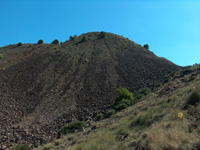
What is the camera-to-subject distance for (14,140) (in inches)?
553

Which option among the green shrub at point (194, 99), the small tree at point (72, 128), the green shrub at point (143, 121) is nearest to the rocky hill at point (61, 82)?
the small tree at point (72, 128)

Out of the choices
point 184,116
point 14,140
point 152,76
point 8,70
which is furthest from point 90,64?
point 184,116

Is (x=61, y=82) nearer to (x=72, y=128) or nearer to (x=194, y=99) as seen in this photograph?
(x=72, y=128)

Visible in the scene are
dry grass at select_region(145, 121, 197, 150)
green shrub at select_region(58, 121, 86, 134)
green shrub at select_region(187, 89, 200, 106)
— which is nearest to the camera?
dry grass at select_region(145, 121, 197, 150)

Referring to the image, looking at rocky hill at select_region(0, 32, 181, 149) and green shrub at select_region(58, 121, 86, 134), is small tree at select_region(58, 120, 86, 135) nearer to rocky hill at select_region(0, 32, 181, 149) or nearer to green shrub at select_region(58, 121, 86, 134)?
green shrub at select_region(58, 121, 86, 134)

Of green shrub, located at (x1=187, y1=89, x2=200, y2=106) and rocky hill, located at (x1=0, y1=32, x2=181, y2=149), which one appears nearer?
green shrub, located at (x1=187, y1=89, x2=200, y2=106)

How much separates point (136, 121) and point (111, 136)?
1.77 m

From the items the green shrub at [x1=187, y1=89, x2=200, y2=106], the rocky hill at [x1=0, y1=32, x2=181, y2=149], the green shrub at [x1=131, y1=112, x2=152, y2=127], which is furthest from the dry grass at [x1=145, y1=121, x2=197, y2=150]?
the rocky hill at [x1=0, y1=32, x2=181, y2=149]

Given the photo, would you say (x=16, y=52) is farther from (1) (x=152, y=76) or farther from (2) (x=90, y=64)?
(1) (x=152, y=76)

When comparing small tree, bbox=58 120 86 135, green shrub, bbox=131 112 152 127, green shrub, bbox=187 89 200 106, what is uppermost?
green shrub, bbox=187 89 200 106

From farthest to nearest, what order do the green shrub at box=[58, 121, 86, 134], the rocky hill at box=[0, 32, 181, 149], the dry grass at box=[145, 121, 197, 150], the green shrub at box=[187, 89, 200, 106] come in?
the rocky hill at box=[0, 32, 181, 149] < the green shrub at box=[58, 121, 86, 134] < the green shrub at box=[187, 89, 200, 106] < the dry grass at box=[145, 121, 197, 150]

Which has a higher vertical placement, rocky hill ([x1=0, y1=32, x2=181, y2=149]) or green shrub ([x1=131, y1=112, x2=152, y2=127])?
rocky hill ([x1=0, y1=32, x2=181, y2=149])

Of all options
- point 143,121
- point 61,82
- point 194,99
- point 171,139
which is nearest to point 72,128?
point 143,121

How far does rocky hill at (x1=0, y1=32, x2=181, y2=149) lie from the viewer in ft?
57.7
